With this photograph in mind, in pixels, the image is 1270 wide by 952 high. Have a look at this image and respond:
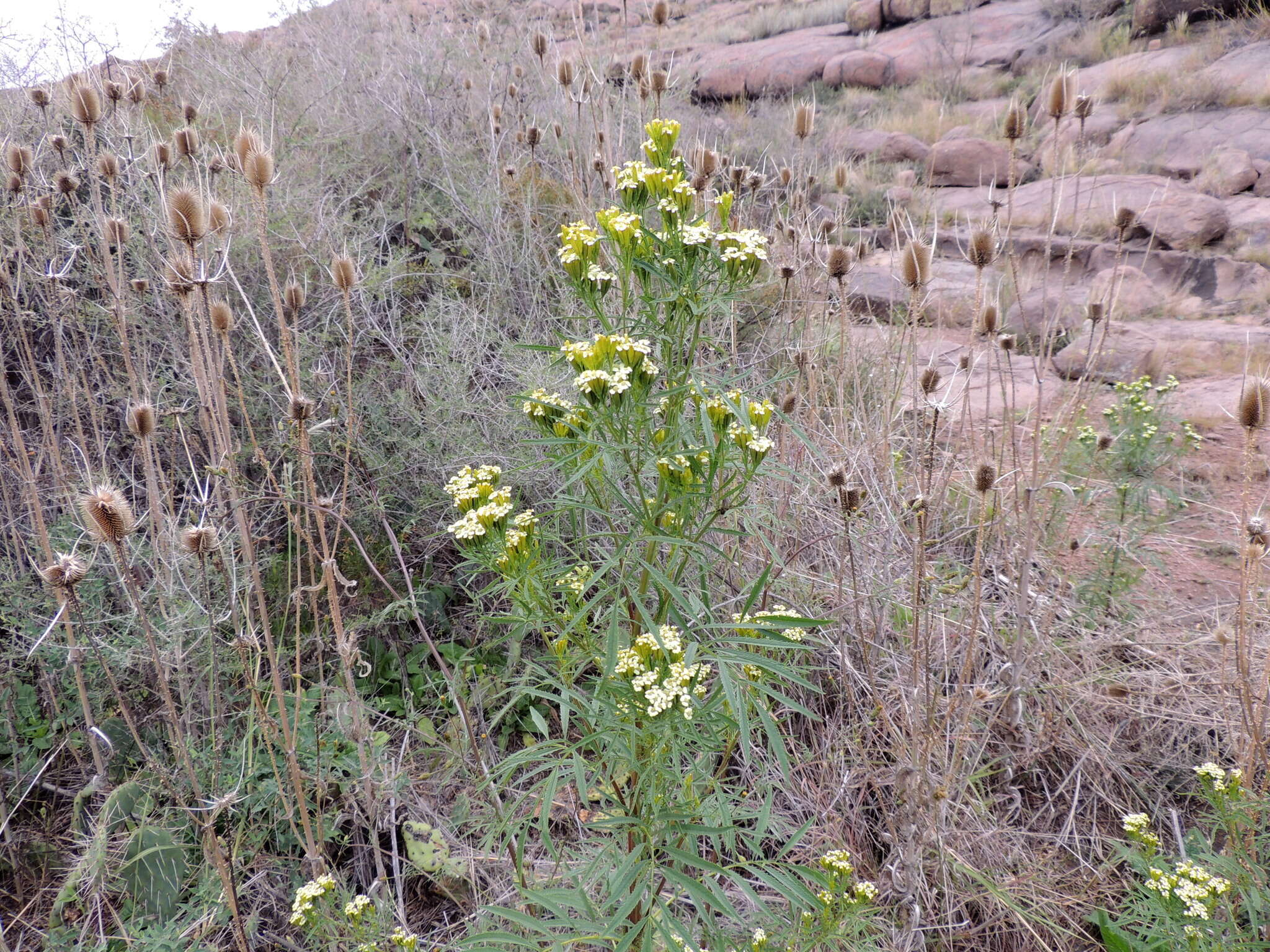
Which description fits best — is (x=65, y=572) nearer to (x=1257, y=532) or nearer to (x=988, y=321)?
(x=988, y=321)

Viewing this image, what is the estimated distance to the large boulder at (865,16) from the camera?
58.1 ft

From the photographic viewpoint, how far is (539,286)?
13.7ft

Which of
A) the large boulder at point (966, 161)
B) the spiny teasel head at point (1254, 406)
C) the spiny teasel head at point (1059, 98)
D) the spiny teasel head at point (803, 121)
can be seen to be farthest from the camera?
the large boulder at point (966, 161)

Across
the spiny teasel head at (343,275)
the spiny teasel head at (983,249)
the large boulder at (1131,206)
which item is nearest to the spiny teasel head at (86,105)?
the spiny teasel head at (343,275)

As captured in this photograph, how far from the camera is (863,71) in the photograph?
15.5 metres

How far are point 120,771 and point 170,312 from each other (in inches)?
76.9

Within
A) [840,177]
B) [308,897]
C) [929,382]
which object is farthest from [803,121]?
[308,897]

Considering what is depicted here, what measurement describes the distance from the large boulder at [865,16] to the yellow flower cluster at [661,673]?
19942 mm

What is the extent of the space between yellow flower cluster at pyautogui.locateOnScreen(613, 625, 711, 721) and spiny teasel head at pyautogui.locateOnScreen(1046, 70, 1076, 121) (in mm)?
2316

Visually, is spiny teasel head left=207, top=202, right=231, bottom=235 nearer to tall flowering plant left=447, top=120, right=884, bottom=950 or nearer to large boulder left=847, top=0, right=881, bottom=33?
tall flowering plant left=447, top=120, right=884, bottom=950

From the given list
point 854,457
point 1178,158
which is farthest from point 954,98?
point 854,457

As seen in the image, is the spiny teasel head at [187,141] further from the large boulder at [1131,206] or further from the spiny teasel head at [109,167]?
the large boulder at [1131,206]

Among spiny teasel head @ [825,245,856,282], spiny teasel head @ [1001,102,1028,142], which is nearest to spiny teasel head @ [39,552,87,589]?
spiny teasel head @ [825,245,856,282]

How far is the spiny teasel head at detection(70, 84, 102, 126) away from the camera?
7.22 feet
